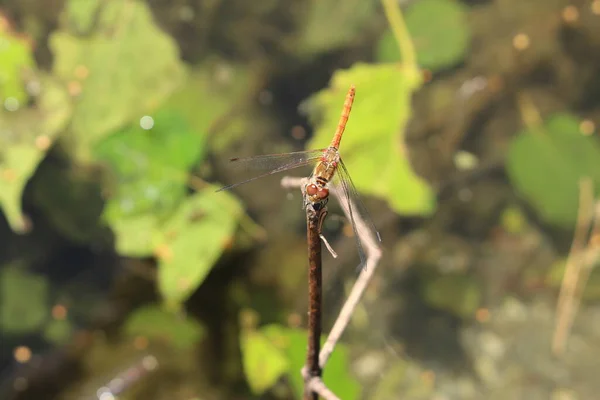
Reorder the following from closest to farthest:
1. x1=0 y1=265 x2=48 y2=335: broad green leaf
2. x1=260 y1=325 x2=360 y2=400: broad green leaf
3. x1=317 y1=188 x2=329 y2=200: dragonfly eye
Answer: x1=317 y1=188 x2=329 y2=200: dragonfly eye, x1=260 y1=325 x2=360 y2=400: broad green leaf, x1=0 y1=265 x2=48 y2=335: broad green leaf

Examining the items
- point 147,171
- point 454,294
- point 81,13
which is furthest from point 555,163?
point 81,13

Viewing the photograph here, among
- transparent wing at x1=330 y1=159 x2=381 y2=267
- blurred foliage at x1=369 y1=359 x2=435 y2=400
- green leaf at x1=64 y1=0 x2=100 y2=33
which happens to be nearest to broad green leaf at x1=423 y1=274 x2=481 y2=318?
blurred foliage at x1=369 y1=359 x2=435 y2=400

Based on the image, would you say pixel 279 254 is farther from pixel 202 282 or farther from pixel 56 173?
A: pixel 56 173

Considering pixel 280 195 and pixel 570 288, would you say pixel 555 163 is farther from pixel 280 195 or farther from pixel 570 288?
pixel 280 195

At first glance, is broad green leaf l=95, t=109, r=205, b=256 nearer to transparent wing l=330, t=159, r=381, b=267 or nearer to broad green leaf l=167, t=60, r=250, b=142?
broad green leaf l=167, t=60, r=250, b=142

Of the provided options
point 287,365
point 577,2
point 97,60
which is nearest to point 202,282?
point 287,365
